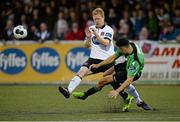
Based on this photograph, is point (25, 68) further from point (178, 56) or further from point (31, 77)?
point (178, 56)

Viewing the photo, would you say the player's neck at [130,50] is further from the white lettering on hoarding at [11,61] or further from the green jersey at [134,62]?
the white lettering on hoarding at [11,61]

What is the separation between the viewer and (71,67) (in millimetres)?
20672

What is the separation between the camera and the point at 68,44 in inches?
818

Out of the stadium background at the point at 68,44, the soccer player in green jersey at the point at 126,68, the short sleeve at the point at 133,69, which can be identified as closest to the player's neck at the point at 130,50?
the soccer player in green jersey at the point at 126,68

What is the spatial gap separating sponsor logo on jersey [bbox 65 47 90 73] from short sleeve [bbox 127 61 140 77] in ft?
25.7

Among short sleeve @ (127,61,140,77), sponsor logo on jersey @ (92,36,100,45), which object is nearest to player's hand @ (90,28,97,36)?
sponsor logo on jersey @ (92,36,100,45)

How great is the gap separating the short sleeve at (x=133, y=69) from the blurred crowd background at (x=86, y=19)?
8389 mm

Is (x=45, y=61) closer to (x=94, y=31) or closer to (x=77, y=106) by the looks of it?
(x=77, y=106)

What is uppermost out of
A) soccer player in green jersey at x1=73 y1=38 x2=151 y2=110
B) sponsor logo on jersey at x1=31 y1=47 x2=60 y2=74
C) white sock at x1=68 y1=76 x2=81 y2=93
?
soccer player in green jersey at x1=73 y1=38 x2=151 y2=110

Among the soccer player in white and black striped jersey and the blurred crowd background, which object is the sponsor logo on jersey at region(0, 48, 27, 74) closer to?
the blurred crowd background

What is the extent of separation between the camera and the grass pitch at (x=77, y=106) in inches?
480

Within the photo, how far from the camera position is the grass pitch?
40.0 feet

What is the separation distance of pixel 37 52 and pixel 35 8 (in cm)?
246

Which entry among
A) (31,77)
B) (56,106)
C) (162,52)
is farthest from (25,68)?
(56,106)
